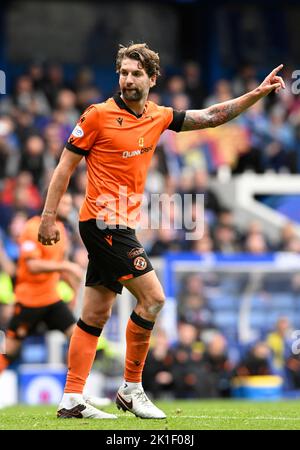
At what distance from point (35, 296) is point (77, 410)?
3395mm

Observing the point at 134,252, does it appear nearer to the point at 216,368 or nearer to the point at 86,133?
A: the point at 86,133

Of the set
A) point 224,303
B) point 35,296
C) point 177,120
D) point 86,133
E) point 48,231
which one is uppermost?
point 177,120

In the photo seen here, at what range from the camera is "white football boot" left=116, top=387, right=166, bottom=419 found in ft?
25.6

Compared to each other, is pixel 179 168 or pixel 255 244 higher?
pixel 179 168

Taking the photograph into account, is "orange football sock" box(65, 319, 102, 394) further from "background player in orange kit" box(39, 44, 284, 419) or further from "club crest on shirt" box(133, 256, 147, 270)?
"club crest on shirt" box(133, 256, 147, 270)

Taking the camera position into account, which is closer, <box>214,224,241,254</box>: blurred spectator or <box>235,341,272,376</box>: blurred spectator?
<box>235,341,272,376</box>: blurred spectator

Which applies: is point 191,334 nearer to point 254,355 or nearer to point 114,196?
point 254,355

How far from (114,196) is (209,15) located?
1733 cm

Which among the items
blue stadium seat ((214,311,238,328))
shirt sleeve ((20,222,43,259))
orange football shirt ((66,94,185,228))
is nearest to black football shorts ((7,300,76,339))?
shirt sleeve ((20,222,43,259))

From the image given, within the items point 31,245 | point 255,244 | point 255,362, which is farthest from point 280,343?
point 31,245

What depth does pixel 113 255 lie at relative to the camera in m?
7.69

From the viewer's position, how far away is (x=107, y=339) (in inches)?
608

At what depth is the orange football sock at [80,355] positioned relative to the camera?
26.2 ft
